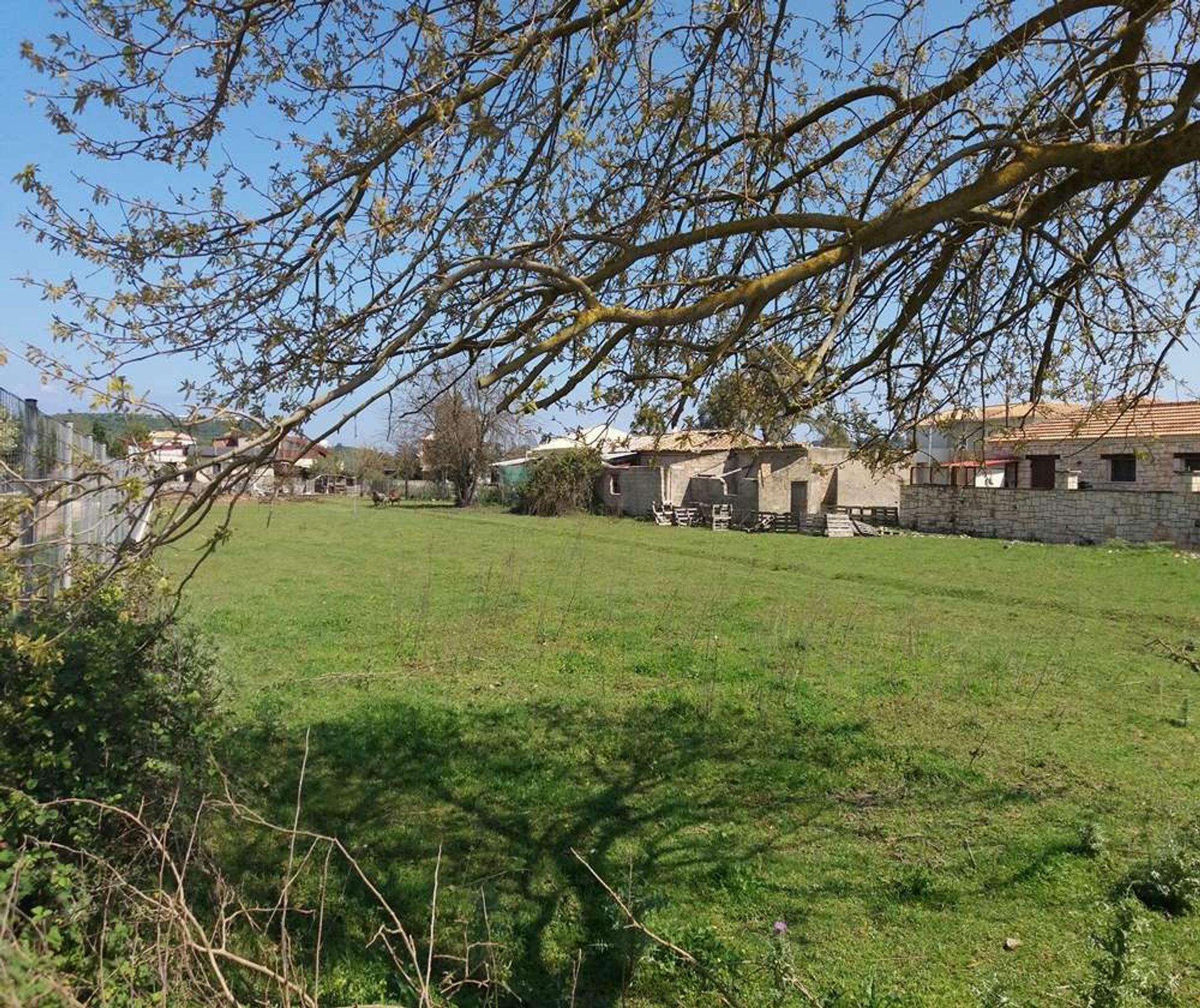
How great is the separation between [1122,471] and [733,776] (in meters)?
28.4

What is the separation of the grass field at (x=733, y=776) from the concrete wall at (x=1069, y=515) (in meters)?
10.8

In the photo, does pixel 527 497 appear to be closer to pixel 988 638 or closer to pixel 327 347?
pixel 988 638

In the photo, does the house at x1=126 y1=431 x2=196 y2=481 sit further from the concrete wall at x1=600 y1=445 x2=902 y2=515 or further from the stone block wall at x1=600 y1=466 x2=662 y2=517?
the stone block wall at x1=600 y1=466 x2=662 y2=517

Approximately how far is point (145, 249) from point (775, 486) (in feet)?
94.6

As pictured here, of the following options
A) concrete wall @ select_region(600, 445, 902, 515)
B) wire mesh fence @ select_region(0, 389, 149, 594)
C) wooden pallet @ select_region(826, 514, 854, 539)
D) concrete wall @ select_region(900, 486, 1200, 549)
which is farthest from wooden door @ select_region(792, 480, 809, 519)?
wire mesh fence @ select_region(0, 389, 149, 594)

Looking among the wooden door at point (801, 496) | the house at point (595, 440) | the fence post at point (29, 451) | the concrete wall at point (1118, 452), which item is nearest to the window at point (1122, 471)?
the concrete wall at point (1118, 452)

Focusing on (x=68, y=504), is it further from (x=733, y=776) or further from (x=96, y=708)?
(x=733, y=776)

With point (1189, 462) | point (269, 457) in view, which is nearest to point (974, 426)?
point (269, 457)

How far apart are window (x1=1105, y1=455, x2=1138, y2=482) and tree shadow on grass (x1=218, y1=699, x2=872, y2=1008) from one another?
86.9 feet

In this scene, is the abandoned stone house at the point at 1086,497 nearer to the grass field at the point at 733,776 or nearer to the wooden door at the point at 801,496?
the wooden door at the point at 801,496

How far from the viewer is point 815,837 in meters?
4.80

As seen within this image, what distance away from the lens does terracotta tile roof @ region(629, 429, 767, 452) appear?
15.3 ft

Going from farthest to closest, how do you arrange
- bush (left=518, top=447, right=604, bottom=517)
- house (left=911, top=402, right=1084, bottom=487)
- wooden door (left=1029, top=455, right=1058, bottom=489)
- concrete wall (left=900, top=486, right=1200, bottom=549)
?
bush (left=518, top=447, right=604, bottom=517) → wooden door (left=1029, top=455, right=1058, bottom=489) → concrete wall (left=900, top=486, right=1200, bottom=549) → house (left=911, top=402, right=1084, bottom=487)

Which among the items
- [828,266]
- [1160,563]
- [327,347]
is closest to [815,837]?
[828,266]
